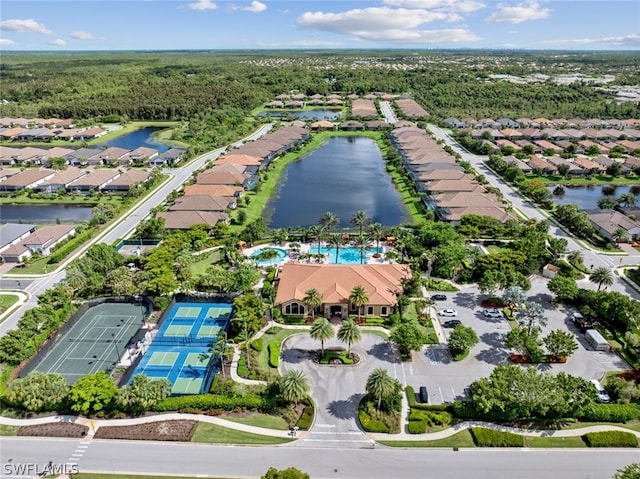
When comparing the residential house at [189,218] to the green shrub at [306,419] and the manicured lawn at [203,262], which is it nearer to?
the manicured lawn at [203,262]

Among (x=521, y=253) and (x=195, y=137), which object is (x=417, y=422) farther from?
(x=195, y=137)

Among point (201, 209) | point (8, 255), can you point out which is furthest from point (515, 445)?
point (8, 255)

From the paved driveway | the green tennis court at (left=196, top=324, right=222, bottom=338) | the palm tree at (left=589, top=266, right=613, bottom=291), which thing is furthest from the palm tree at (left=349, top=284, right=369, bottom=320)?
the palm tree at (left=589, top=266, right=613, bottom=291)

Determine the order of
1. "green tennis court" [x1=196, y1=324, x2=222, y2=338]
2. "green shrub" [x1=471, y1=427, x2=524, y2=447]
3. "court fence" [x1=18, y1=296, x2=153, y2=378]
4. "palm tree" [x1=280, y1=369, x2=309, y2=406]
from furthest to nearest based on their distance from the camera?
"green tennis court" [x1=196, y1=324, x2=222, y2=338], "court fence" [x1=18, y1=296, x2=153, y2=378], "palm tree" [x1=280, y1=369, x2=309, y2=406], "green shrub" [x1=471, y1=427, x2=524, y2=447]

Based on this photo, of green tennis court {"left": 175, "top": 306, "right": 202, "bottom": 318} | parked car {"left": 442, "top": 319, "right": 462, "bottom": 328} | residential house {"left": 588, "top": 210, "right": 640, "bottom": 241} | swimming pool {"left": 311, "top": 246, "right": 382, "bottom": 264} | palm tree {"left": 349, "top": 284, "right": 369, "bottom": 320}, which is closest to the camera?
palm tree {"left": 349, "top": 284, "right": 369, "bottom": 320}

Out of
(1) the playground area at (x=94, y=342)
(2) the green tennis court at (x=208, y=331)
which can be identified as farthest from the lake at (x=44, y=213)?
(2) the green tennis court at (x=208, y=331)

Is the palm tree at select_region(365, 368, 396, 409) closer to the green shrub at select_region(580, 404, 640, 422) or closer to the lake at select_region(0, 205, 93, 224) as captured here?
the green shrub at select_region(580, 404, 640, 422)

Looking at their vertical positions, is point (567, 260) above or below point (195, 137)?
below
